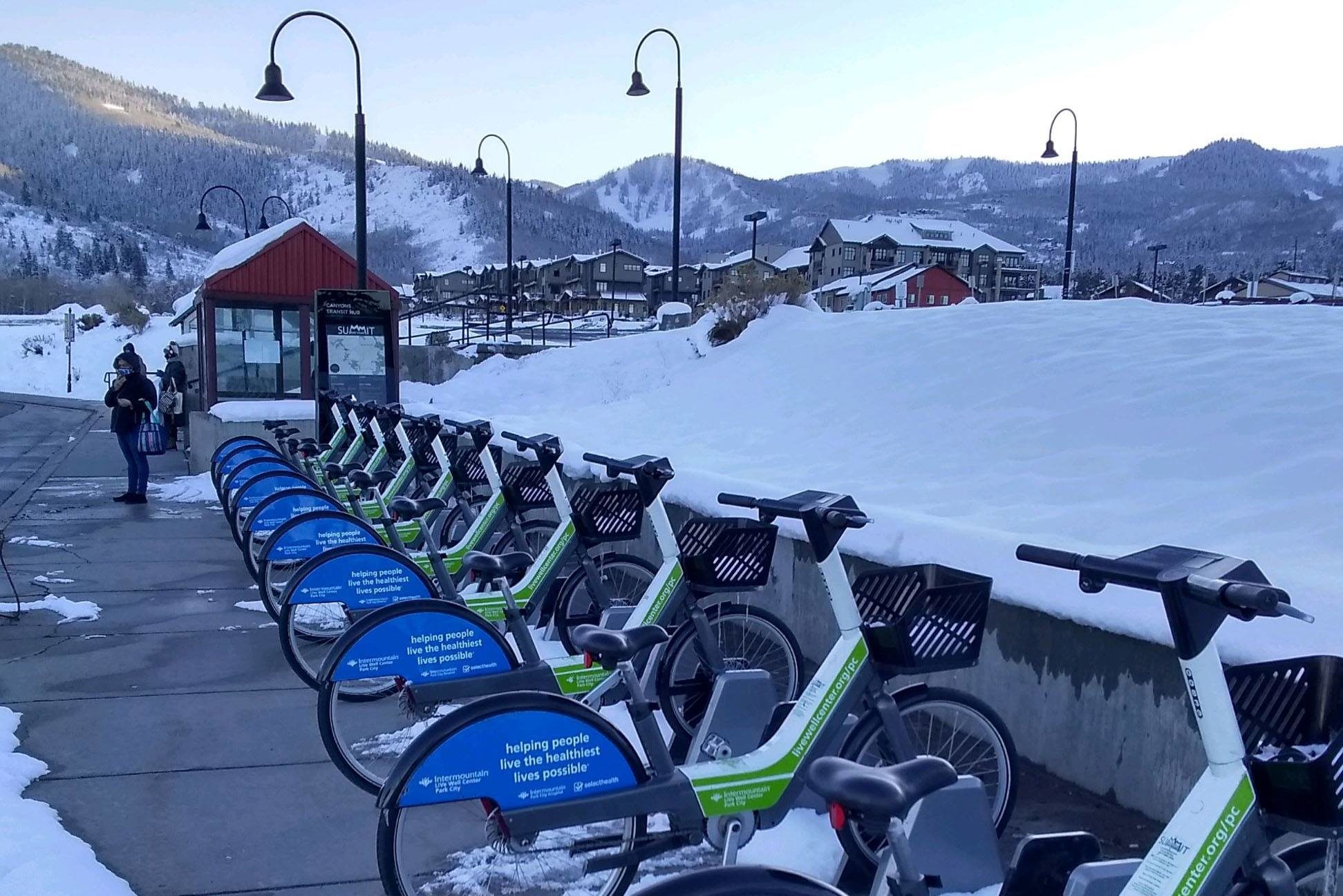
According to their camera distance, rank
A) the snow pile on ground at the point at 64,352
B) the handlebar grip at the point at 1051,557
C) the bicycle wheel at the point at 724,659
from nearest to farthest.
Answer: the handlebar grip at the point at 1051,557 < the bicycle wheel at the point at 724,659 < the snow pile on ground at the point at 64,352

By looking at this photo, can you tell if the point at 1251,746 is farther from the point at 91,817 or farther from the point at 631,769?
the point at 91,817

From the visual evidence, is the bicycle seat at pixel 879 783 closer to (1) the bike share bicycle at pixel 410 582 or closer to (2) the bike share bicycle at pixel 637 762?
(2) the bike share bicycle at pixel 637 762

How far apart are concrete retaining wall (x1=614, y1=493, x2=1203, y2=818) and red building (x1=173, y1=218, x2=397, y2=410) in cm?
1195

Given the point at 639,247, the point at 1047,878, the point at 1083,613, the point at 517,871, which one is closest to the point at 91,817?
the point at 517,871

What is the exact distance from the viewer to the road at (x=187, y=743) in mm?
3344

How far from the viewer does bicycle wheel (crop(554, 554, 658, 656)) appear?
16.3 ft

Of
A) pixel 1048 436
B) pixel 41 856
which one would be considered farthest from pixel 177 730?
pixel 1048 436

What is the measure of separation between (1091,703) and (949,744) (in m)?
0.62

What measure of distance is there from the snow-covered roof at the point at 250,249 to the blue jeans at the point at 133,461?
164 inches

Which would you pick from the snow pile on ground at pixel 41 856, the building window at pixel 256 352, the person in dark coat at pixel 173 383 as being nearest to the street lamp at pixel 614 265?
the person in dark coat at pixel 173 383

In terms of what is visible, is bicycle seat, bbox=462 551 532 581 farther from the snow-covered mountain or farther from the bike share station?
the snow-covered mountain

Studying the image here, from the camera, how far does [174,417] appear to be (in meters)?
16.1

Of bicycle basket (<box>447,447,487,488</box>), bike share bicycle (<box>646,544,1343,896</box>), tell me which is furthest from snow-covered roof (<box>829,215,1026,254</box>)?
bike share bicycle (<box>646,544,1343,896</box>)

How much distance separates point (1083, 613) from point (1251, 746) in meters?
1.47
